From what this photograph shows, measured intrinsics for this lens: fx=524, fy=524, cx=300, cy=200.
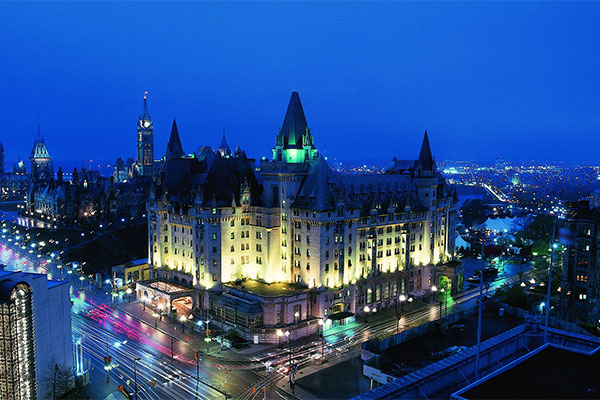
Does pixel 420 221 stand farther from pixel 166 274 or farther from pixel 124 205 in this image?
pixel 124 205

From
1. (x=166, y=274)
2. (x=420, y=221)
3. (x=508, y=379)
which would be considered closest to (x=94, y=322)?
(x=166, y=274)

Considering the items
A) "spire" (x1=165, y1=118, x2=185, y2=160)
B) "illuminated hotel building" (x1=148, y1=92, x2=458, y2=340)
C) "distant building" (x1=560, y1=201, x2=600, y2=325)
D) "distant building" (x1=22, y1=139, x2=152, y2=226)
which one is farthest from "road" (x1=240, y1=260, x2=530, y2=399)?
"distant building" (x1=22, y1=139, x2=152, y2=226)

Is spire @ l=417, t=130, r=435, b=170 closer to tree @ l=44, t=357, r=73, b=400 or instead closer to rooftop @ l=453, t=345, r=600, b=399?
tree @ l=44, t=357, r=73, b=400

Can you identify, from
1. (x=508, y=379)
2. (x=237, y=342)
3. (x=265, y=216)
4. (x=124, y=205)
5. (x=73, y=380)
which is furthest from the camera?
(x=124, y=205)

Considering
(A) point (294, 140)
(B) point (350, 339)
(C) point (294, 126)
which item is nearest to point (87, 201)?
(C) point (294, 126)

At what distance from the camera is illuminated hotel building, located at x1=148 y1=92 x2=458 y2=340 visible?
88438 millimetres

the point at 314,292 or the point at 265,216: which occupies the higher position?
the point at 265,216

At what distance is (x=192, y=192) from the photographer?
9706 cm

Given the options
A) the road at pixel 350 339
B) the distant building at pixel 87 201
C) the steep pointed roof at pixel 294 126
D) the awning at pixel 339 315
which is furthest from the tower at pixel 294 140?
the distant building at pixel 87 201

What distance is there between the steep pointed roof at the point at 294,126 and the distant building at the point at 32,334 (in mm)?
47067

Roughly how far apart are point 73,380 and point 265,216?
42026 millimetres

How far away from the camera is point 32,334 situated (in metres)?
57.0

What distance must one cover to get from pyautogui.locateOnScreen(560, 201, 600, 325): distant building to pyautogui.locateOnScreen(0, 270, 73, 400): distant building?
265 ft

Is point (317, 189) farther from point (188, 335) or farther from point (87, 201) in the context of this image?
point (87, 201)
